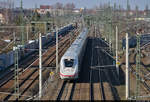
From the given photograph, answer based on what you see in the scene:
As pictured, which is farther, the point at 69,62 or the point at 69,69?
the point at 69,62

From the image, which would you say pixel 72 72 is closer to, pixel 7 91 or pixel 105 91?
pixel 105 91

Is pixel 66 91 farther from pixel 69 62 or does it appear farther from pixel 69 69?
pixel 69 62

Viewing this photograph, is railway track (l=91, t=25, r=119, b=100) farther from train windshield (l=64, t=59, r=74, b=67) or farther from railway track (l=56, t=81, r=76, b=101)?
train windshield (l=64, t=59, r=74, b=67)

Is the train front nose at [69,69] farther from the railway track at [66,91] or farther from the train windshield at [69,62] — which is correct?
the railway track at [66,91]

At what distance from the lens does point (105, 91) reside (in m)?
12.9

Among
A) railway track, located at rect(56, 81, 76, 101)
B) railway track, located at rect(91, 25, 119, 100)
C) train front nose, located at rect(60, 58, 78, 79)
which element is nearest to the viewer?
railway track, located at rect(56, 81, 76, 101)

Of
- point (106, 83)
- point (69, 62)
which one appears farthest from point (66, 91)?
point (106, 83)

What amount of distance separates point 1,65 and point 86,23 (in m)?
21.3

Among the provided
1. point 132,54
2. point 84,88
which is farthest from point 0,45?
point 84,88

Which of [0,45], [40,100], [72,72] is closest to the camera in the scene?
[40,100]

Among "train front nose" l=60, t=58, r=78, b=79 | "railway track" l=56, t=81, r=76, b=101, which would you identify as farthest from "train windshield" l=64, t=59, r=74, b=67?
"railway track" l=56, t=81, r=76, b=101

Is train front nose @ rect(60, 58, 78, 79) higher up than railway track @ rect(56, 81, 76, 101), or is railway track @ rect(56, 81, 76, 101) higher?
train front nose @ rect(60, 58, 78, 79)

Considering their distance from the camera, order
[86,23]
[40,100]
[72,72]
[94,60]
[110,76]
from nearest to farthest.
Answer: [40,100] < [72,72] < [110,76] < [94,60] < [86,23]

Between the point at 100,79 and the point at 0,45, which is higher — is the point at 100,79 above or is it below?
below
